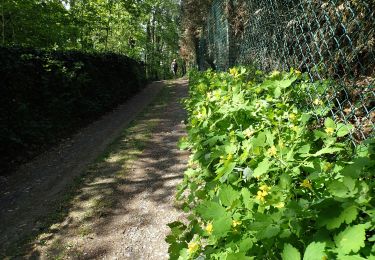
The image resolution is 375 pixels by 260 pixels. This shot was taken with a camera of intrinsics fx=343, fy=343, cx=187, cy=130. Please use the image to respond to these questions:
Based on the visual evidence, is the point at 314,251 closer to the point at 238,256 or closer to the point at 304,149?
the point at 238,256

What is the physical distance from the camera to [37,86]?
818 centimetres

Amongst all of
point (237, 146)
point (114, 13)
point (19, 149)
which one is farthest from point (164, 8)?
point (237, 146)

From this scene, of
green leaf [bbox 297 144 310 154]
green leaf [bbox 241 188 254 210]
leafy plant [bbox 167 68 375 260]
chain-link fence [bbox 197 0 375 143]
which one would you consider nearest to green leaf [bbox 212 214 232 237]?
leafy plant [bbox 167 68 375 260]

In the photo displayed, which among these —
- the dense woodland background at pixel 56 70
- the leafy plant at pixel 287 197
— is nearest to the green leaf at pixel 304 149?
the leafy plant at pixel 287 197

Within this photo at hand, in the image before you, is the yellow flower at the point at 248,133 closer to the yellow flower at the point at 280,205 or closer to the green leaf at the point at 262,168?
the green leaf at the point at 262,168

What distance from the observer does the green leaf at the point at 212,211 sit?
137cm

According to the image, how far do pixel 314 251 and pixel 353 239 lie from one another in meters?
0.12

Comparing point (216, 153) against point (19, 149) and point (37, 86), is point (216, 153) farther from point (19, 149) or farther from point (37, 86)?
point (37, 86)

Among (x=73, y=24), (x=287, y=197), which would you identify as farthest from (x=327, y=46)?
(x=73, y=24)

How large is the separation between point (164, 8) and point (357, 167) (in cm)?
3468

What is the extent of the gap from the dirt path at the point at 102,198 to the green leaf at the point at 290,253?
2921 millimetres

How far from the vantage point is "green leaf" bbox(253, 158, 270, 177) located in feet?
5.00

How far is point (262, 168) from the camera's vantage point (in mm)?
1550

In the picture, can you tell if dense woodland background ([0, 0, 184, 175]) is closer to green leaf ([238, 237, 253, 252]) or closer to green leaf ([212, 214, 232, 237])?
green leaf ([212, 214, 232, 237])
